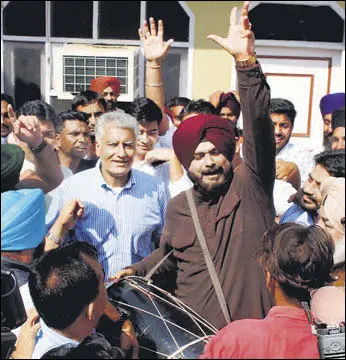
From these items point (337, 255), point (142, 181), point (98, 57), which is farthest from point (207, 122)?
point (98, 57)

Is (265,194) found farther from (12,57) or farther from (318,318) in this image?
(12,57)

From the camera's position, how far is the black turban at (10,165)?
275 cm

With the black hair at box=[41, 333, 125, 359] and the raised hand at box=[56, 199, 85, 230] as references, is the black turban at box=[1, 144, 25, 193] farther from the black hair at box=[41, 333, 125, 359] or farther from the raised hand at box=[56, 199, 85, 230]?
the black hair at box=[41, 333, 125, 359]

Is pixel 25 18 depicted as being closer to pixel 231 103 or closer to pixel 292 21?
pixel 292 21

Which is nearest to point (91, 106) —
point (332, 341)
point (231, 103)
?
point (231, 103)

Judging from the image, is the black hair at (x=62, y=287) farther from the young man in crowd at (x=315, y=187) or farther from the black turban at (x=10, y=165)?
the young man in crowd at (x=315, y=187)

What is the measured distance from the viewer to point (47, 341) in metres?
2.12

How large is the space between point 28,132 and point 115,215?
31.6 inches

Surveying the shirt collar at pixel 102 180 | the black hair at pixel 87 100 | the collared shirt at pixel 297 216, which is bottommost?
the collared shirt at pixel 297 216

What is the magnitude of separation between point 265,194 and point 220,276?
0.43 metres

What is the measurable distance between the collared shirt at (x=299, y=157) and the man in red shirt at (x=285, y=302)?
95.6 inches

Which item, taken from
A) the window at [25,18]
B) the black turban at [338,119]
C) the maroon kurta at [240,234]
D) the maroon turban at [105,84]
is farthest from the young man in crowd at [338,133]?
the window at [25,18]

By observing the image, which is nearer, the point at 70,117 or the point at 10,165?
the point at 10,165

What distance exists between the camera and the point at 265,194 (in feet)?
9.53
